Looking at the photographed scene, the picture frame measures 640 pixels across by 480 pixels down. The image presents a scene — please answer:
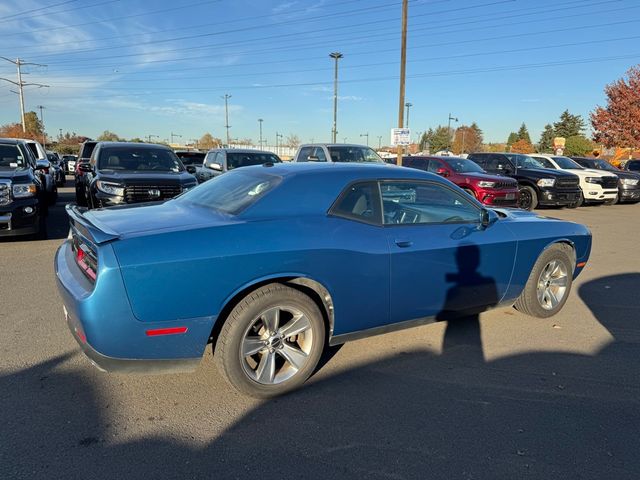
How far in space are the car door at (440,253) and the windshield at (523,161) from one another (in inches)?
539

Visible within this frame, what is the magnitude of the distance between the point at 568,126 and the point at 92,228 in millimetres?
106109

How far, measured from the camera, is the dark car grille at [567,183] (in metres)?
15.1

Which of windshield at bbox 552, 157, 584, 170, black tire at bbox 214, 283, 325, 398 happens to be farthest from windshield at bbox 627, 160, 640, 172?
black tire at bbox 214, 283, 325, 398

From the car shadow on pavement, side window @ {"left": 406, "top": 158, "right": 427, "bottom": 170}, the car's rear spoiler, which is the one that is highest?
side window @ {"left": 406, "top": 158, "right": 427, "bottom": 170}

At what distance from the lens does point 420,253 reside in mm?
3625

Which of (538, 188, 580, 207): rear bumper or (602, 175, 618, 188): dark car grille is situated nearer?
(538, 188, 580, 207): rear bumper

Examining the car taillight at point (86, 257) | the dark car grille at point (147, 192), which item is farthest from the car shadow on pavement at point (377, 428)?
the dark car grille at point (147, 192)

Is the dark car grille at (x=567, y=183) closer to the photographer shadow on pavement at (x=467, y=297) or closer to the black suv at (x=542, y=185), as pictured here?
the black suv at (x=542, y=185)

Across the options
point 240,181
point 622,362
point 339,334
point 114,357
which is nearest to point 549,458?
point 339,334

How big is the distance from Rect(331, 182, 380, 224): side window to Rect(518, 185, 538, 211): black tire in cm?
1337

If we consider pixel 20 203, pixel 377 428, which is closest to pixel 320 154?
pixel 20 203

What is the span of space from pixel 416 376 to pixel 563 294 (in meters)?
2.45

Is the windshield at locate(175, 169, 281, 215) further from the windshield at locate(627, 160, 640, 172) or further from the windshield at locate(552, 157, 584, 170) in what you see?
the windshield at locate(627, 160, 640, 172)

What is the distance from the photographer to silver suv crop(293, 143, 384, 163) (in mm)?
12992
